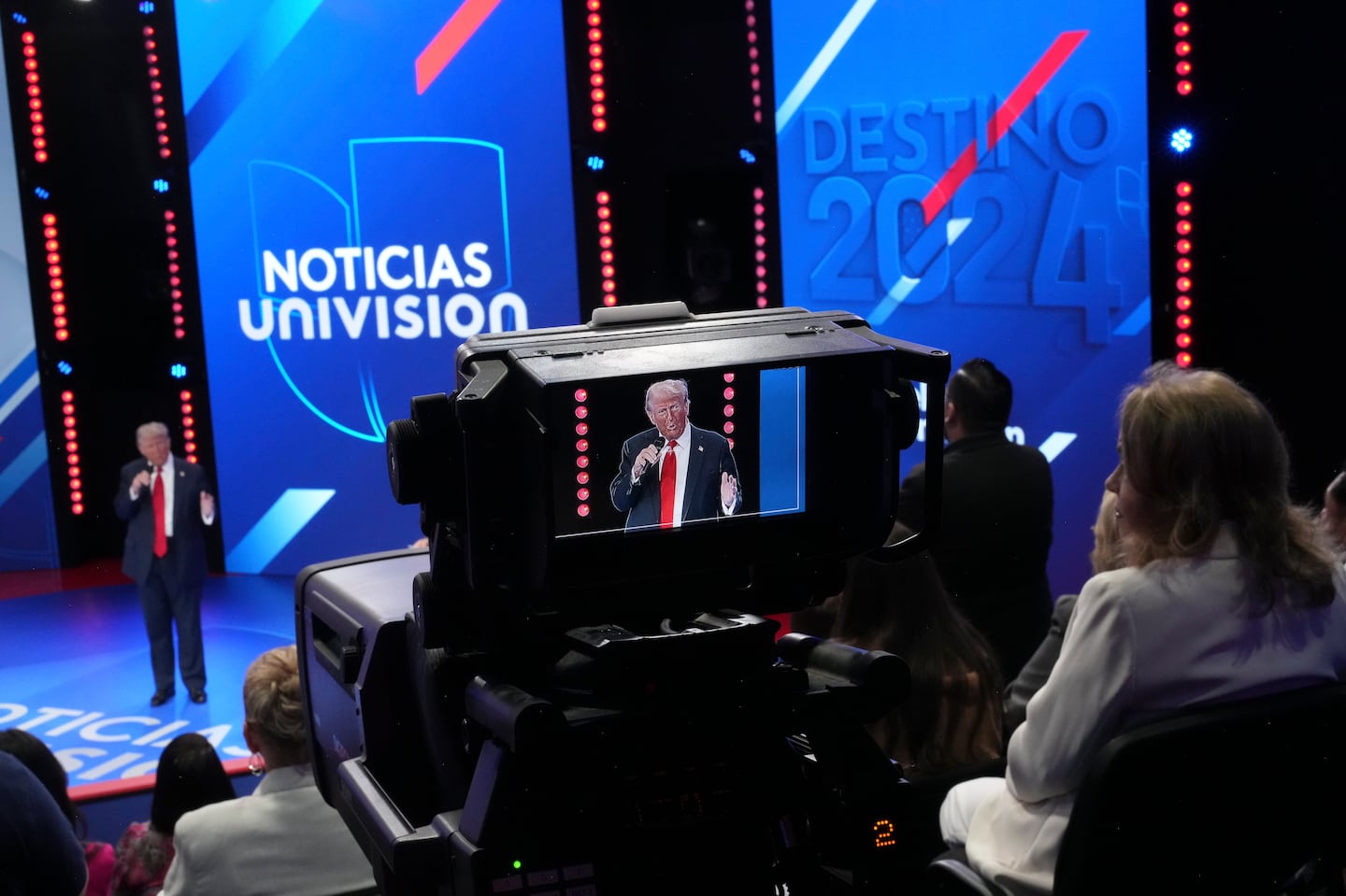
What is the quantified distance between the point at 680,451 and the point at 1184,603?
2.69ft

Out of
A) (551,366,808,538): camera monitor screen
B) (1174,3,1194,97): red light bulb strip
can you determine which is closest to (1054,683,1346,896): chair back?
(551,366,808,538): camera monitor screen

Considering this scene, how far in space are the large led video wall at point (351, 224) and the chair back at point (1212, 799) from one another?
373cm

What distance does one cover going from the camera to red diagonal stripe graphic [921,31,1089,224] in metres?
3.95

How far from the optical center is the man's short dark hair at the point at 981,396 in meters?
3.27

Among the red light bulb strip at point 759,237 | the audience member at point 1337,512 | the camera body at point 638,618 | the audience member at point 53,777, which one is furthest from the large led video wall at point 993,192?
the camera body at point 638,618

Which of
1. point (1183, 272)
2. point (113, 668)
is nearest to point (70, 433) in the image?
point (113, 668)

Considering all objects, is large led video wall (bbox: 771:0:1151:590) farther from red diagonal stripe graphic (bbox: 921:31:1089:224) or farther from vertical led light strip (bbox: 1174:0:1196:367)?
vertical led light strip (bbox: 1174:0:1196:367)

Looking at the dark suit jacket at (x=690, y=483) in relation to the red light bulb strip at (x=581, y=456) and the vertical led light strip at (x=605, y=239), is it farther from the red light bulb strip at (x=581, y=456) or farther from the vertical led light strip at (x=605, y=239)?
the vertical led light strip at (x=605, y=239)

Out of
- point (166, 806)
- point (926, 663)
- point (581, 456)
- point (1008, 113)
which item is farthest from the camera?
point (1008, 113)

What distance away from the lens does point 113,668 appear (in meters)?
5.68

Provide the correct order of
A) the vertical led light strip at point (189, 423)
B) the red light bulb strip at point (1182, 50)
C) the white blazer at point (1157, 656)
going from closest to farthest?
the white blazer at point (1157, 656)
the red light bulb strip at point (1182, 50)
the vertical led light strip at point (189, 423)

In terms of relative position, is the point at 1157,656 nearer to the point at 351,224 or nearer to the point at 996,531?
the point at 996,531

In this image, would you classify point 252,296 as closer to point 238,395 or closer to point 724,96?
point 238,395

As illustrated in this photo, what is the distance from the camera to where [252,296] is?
5.87 metres
